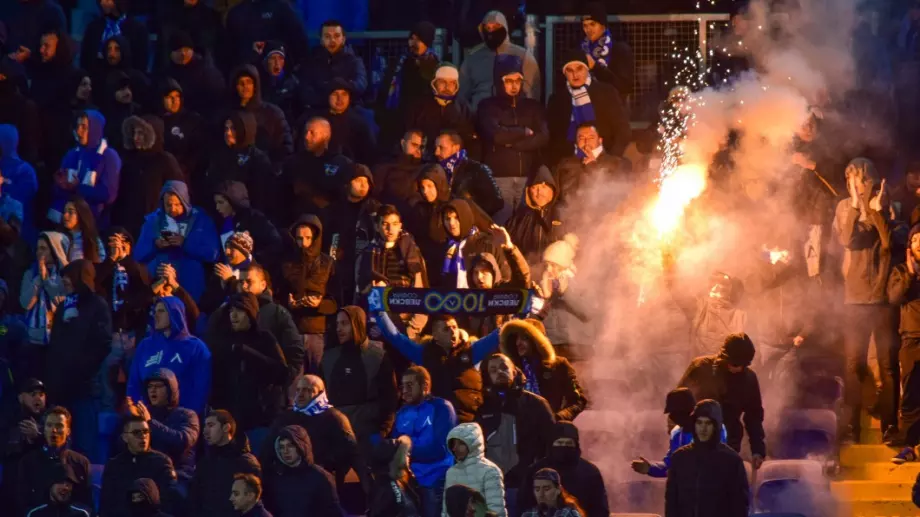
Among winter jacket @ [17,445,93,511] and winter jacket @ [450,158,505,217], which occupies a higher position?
winter jacket @ [450,158,505,217]

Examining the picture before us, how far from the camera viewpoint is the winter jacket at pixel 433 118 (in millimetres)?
18109

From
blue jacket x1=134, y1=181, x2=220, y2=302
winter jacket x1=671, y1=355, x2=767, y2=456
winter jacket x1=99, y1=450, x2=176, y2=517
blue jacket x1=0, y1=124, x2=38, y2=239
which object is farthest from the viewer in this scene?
blue jacket x1=0, y1=124, x2=38, y2=239

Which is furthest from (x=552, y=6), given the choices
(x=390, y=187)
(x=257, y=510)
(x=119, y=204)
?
(x=257, y=510)

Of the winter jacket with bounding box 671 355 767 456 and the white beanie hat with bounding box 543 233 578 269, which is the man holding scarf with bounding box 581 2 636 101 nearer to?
the white beanie hat with bounding box 543 233 578 269

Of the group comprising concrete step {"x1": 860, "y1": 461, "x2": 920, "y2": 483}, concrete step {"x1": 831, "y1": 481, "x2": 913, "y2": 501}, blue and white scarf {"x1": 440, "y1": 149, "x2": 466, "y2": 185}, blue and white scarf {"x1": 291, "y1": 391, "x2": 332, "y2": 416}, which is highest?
blue and white scarf {"x1": 440, "y1": 149, "x2": 466, "y2": 185}

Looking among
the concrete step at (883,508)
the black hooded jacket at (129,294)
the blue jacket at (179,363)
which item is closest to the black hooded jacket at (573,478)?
the concrete step at (883,508)

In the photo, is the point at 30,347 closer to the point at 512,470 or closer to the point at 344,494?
the point at 344,494

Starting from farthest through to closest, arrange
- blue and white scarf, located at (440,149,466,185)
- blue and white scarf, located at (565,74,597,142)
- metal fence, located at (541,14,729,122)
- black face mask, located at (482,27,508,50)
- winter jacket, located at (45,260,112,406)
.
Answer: metal fence, located at (541,14,729,122) < black face mask, located at (482,27,508,50) < blue and white scarf, located at (565,74,597,142) < blue and white scarf, located at (440,149,466,185) < winter jacket, located at (45,260,112,406)

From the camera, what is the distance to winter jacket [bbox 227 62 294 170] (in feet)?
59.4

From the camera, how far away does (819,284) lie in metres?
17.0

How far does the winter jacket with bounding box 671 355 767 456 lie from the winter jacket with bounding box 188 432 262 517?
3.17m

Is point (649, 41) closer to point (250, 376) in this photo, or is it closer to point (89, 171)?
point (89, 171)

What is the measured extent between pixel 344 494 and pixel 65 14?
8.23m

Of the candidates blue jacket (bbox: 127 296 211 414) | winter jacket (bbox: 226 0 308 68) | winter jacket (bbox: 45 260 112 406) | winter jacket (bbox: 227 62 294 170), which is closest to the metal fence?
winter jacket (bbox: 226 0 308 68)
